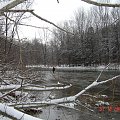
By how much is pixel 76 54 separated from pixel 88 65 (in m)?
3.70

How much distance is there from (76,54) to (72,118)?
4823cm

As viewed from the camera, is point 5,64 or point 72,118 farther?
point 72,118

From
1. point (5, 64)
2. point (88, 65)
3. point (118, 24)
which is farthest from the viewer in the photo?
point (88, 65)

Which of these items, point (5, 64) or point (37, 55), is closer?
point (37, 55)

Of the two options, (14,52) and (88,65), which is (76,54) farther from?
(14,52)

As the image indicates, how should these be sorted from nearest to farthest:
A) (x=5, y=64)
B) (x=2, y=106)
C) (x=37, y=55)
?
(x=2, y=106), (x=37, y=55), (x=5, y=64)

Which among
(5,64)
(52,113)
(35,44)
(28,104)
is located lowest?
(52,113)

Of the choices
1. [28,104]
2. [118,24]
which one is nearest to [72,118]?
[28,104]

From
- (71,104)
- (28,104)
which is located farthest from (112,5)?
(28,104)

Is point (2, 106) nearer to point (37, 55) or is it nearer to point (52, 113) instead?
point (37, 55)

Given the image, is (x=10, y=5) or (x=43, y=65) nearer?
(x=10, y=5)

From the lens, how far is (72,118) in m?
11.8

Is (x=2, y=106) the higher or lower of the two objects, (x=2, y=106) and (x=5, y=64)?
the lower

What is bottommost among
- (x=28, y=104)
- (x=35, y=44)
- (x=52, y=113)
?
(x=52, y=113)
